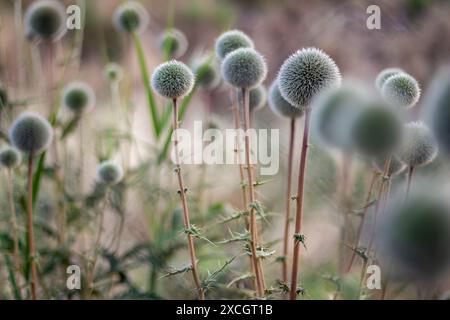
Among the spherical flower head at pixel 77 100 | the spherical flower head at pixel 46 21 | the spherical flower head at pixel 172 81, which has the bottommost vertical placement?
the spherical flower head at pixel 172 81

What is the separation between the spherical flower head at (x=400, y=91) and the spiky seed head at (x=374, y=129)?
177 millimetres

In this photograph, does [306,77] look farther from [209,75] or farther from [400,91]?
[209,75]

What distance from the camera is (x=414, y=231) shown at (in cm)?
29

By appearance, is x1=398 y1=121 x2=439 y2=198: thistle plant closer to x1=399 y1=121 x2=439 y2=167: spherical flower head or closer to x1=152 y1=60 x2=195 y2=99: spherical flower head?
x1=399 y1=121 x2=439 y2=167: spherical flower head

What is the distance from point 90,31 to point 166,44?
209 cm

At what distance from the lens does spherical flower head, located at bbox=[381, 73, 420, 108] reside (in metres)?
0.56

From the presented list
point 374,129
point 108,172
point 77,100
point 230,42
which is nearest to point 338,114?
point 374,129

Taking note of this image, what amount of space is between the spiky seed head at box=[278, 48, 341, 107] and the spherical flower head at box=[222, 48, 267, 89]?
6 centimetres

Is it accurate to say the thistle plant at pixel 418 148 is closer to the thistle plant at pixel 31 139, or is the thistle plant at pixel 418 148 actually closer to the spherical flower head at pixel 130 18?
the thistle plant at pixel 31 139

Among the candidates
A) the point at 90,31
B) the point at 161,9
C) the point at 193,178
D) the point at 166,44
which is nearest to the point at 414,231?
the point at 166,44

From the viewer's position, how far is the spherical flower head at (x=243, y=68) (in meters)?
0.60

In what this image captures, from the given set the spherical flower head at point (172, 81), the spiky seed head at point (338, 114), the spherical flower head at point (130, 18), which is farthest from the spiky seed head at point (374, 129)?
the spherical flower head at point (130, 18)
